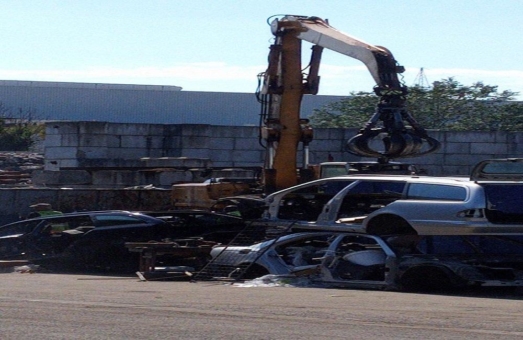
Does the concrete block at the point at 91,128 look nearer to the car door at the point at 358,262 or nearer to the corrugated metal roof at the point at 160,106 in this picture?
the car door at the point at 358,262

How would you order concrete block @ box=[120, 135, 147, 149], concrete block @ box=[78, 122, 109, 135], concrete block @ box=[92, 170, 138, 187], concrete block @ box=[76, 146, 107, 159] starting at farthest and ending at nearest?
concrete block @ box=[120, 135, 147, 149] < concrete block @ box=[76, 146, 107, 159] < concrete block @ box=[78, 122, 109, 135] < concrete block @ box=[92, 170, 138, 187]

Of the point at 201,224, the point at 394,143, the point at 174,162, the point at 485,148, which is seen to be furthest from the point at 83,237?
the point at 485,148

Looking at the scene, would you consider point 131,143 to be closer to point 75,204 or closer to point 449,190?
point 75,204

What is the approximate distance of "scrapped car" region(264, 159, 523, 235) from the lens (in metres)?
13.6

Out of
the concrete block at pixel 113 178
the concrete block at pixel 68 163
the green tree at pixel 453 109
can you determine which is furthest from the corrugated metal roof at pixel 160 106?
the concrete block at pixel 113 178

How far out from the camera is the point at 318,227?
50.3 feet

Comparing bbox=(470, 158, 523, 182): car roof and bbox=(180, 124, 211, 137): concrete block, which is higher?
bbox=(180, 124, 211, 137): concrete block

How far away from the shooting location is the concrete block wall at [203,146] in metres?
27.8

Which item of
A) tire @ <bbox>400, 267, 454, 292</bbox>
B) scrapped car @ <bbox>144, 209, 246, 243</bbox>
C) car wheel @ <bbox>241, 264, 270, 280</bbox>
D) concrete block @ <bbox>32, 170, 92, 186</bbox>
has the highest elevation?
concrete block @ <bbox>32, 170, 92, 186</bbox>

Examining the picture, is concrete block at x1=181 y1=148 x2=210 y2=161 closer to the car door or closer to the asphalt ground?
the asphalt ground

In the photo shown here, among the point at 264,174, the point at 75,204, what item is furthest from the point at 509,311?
the point at 75,204

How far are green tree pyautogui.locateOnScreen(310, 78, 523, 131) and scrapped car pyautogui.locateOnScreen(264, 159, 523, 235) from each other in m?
22.2

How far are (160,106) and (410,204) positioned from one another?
41.4 m

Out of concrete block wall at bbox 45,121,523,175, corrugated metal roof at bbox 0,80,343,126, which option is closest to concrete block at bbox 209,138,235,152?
concrete block wall at bbox 45,121,523,175
